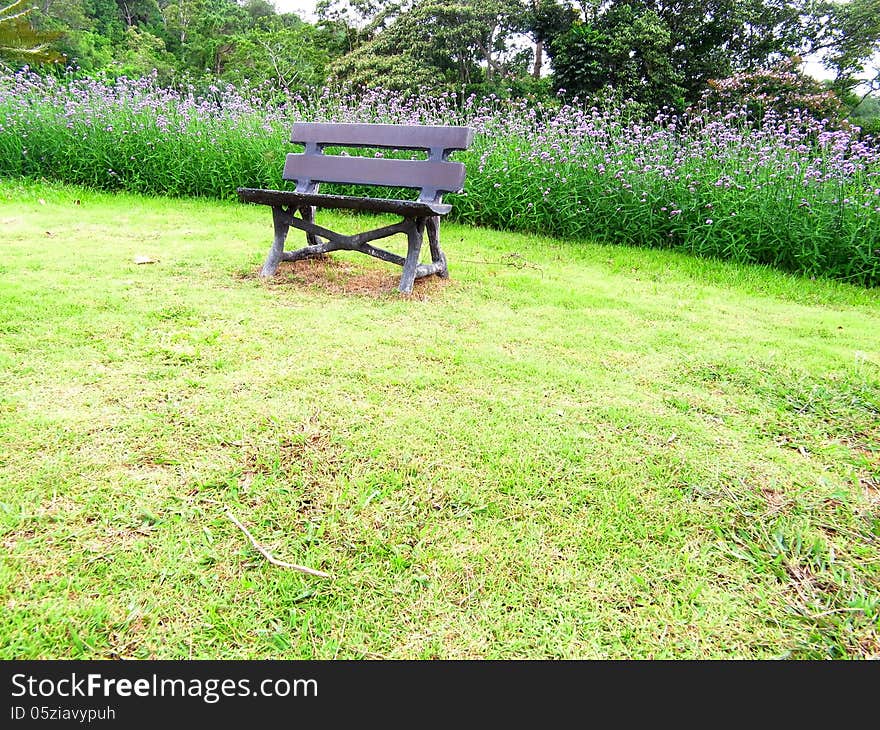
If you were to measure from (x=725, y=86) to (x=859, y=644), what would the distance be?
17.1 meters

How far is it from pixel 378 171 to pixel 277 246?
88 centimetres

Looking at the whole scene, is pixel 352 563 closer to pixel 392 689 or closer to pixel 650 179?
pixel 392 689

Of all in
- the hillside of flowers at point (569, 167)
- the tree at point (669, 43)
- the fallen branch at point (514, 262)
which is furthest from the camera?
the tree at point (669, 43)

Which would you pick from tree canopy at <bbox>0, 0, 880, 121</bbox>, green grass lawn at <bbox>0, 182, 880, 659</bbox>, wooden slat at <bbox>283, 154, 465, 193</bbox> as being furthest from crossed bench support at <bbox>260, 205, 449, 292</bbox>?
tree canopy at <bbox>0, 0, 880, 121</bbox>

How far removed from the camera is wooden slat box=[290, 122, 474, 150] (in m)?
3.81

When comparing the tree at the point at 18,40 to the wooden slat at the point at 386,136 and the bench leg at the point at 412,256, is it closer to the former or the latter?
the wooden slat at the point at 386,136

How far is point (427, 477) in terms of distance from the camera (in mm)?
1893

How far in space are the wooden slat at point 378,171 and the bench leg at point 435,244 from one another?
228 millimetres

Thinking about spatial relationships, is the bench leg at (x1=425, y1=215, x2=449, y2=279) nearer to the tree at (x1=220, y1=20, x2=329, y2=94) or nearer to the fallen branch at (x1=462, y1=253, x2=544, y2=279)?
the fallen branch at (x1=462, y1=253, x2=544, y2=279)

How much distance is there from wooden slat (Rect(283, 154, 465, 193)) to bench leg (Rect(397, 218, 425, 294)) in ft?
1.04

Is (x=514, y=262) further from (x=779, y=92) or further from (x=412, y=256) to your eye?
(x=779, y=92)

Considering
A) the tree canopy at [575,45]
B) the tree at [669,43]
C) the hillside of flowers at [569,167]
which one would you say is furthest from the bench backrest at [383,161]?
the tree at [669,43]

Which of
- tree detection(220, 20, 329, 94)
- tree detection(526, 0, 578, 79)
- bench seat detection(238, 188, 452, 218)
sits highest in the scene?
tree detection(526, 0, 578, 79)

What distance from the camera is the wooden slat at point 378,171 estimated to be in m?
3.79
